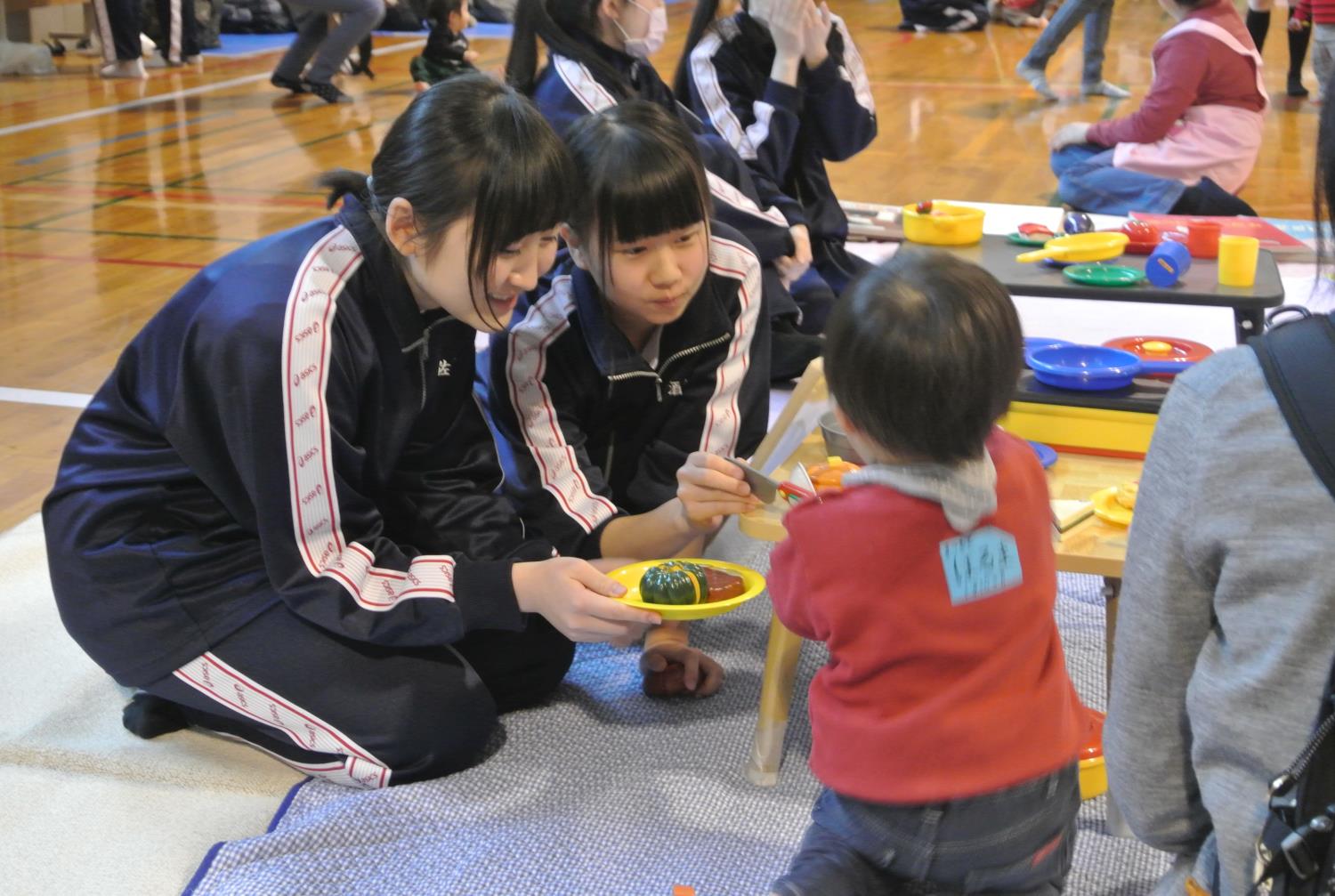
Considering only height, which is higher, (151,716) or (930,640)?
(930,640)

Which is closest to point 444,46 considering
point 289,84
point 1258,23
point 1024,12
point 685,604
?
point 289,84

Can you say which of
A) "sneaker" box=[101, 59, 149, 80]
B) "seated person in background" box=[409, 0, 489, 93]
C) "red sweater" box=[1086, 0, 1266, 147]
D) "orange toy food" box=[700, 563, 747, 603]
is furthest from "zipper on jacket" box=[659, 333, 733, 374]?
"sneaker" box=[101, 59, 149, 80]

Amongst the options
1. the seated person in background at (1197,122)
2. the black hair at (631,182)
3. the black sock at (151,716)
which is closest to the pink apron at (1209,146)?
the seated person in background at (1197,122)

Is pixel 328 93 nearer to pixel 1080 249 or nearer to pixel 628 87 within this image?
pixel 628 87

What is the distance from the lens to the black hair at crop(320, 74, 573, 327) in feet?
4.49

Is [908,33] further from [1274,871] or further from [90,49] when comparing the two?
[1274,871]

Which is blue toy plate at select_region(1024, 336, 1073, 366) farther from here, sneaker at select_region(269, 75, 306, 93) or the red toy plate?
sneaker at select_region(269, 75, 306, 93)

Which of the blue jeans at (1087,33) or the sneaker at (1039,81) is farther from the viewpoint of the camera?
the sneaker at (1039,81)

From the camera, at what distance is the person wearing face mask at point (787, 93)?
2.72m

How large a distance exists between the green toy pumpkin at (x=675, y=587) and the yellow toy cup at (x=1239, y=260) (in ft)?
3.88

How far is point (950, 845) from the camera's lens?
1.10 m

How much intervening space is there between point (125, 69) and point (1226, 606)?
7107 mm

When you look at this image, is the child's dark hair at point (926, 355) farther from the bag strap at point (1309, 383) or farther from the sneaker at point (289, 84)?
the sneaker at point (289, 84)

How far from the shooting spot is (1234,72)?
358cm
